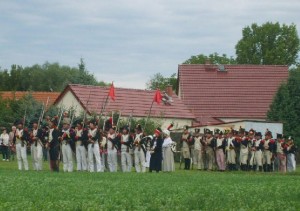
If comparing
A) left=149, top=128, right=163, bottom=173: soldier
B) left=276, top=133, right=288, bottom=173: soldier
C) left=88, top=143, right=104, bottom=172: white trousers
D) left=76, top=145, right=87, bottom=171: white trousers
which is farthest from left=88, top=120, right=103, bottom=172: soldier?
left=276, top=133, right=288, bottom=173: soldier

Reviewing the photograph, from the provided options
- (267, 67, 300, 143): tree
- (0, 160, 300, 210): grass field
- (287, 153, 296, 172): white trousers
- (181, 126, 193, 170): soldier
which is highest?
(267, 67, 300, 143): tree

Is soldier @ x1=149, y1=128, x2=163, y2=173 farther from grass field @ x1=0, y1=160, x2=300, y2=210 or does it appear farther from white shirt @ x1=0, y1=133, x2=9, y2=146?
white shirt @ x1=0, y1=133, x2=9, y2=146

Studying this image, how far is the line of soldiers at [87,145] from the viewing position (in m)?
40.7

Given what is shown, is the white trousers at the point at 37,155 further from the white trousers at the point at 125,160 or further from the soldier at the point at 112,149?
the white trousers at the point at 125,160

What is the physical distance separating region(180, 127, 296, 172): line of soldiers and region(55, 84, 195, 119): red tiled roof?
20538 mm

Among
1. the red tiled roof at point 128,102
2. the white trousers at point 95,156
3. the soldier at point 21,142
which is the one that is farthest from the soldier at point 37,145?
the red tiled roof at point 128,102

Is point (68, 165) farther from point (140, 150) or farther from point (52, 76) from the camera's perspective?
point (52, 76)

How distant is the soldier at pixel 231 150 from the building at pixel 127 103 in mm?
20519

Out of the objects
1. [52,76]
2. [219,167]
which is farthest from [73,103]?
[52,76]

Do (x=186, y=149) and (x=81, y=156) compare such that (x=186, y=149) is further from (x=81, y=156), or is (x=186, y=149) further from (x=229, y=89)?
(x=229, y=89)

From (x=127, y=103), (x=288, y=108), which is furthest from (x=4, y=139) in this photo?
(x=288, y=108)

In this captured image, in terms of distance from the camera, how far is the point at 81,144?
41156 millimetres

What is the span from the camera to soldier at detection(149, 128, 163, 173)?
42.7 metres

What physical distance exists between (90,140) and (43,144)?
2.09 m
